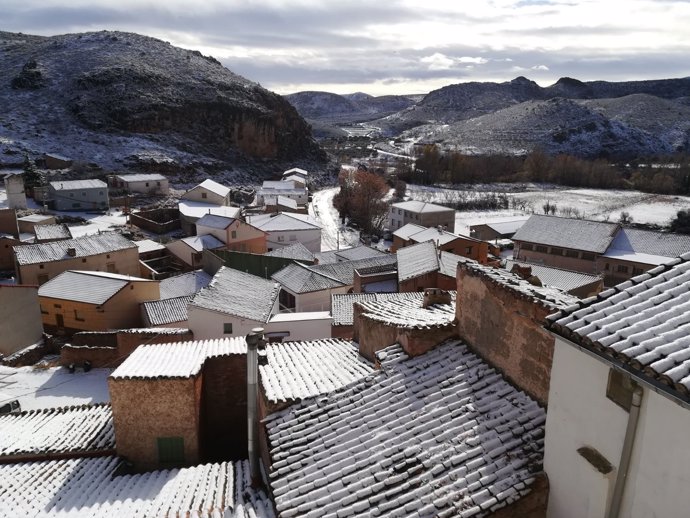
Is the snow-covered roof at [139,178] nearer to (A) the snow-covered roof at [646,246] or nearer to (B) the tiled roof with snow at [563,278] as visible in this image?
(B) the tiled roof with snow at [563,278]

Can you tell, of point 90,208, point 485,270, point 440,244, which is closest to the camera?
point 485,270

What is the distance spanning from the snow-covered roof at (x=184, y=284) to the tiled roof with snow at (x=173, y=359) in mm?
13360

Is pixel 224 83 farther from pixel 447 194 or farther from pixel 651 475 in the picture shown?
pixel 651 475

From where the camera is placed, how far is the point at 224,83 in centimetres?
8688

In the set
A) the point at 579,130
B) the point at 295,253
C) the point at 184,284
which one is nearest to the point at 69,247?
the point at 184,284

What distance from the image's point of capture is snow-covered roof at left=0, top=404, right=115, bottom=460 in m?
11.0

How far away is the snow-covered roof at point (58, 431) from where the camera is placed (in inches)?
432

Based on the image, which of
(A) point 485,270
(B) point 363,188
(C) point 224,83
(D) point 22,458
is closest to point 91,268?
(D) point 22,458

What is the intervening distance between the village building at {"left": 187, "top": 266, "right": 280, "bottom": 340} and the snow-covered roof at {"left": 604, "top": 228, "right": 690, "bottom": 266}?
90.1ft

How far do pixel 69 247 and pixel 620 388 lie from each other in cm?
2970

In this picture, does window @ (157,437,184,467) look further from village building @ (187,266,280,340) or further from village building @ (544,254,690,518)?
village building @ (187,266,280,340)

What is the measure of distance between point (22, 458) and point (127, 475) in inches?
98.7

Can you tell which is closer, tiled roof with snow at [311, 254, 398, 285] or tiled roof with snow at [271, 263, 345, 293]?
tiled roof with snow at [271, 263, 345, 293]

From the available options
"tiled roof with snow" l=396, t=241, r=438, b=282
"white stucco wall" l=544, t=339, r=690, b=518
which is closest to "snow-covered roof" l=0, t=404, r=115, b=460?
"white stucco wall" l=544, t=339, r=690, b=518
